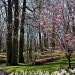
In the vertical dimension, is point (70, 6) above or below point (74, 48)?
above

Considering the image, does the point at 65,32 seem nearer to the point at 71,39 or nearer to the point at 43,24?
the point at 71,39

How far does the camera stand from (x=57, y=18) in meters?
12.7

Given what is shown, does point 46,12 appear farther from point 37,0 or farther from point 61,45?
point 37,0

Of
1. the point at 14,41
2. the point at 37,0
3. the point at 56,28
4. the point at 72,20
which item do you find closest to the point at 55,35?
the point at 56,28

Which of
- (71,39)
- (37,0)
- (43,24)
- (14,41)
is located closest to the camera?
(71,39)

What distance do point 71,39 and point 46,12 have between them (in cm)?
240

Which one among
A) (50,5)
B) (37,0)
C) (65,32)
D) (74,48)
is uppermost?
→ (37,0)

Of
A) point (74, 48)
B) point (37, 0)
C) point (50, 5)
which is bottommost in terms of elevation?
point (74, 48)

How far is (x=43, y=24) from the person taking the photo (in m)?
13.5

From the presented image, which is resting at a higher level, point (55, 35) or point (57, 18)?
point (57, 18)

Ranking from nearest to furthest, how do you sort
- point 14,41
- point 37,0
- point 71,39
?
point 71,39
point 14,41
point 37,0

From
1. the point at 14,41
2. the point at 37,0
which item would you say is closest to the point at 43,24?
the point at 14,41

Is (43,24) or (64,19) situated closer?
(64,19)

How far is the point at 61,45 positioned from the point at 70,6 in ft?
7.34
